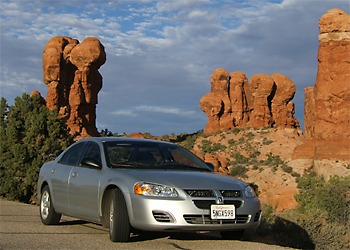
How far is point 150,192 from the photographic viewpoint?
7.24 metres

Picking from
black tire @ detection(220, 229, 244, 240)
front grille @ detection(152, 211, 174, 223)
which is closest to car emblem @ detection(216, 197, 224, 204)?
front grille @ detection(152, 211, 174, 223)

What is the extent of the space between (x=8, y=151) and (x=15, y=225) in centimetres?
1887

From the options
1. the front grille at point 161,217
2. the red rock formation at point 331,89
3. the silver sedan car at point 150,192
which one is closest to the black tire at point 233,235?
the silver sedan car at point 150,192

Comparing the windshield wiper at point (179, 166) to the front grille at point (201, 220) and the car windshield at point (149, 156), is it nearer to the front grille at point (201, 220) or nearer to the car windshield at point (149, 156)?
the car windshield at point (149, 156)

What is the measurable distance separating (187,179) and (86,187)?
1.82 meters

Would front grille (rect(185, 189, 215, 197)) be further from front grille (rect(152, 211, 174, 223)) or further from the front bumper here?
front grille (rect(152, 211, 174, 223))

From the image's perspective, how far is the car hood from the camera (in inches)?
287

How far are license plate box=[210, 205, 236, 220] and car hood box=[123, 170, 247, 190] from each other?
0.28m

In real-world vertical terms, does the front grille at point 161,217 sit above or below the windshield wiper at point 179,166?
below

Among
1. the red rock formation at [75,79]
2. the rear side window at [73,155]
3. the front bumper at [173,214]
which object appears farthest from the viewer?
the red rock formation at [75,79]

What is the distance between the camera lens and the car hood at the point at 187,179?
729cm

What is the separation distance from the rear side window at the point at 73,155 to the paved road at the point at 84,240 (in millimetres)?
1097

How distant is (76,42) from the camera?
7431 cm

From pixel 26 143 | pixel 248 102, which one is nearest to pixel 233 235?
pixel 26 143
